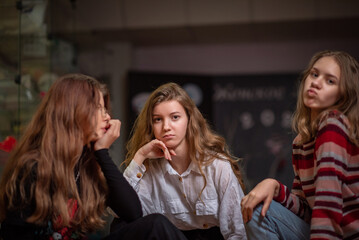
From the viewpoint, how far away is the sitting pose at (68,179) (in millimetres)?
1322

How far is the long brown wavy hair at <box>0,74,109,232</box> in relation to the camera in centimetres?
132

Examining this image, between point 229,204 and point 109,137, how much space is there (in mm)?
632

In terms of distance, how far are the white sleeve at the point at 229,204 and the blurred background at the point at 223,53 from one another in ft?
6.42

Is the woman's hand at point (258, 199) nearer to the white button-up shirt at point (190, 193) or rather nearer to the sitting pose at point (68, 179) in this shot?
the sitting pose at point (68, 179)

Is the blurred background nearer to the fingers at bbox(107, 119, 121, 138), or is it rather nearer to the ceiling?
the ceiling

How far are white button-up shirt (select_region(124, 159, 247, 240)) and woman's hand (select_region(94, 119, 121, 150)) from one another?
306mm

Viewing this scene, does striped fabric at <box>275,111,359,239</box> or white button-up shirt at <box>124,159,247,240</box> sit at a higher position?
striped fabric at <box>275,111,359,239</box>

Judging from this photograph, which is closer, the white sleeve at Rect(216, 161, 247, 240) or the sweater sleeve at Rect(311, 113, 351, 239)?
the sweater sleeve at Rect(311, 113, 351, 239)

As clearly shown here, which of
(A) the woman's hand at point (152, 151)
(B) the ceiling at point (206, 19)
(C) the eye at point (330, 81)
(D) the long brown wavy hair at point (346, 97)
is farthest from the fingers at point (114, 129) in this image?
(B) the ceiling at point (206, 19)

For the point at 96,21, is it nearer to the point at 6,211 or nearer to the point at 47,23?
the point at 47,23

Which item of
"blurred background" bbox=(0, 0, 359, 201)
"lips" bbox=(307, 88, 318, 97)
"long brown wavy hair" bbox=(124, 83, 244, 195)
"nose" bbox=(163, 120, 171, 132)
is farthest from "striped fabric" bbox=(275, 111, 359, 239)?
"blurred background" bbox=(0, 0, 359, 201)

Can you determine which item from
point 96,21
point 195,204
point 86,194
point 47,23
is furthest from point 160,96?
point 96,21

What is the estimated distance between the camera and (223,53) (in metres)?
4.86

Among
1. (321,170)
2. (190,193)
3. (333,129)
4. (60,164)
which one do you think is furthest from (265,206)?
(60,164)
